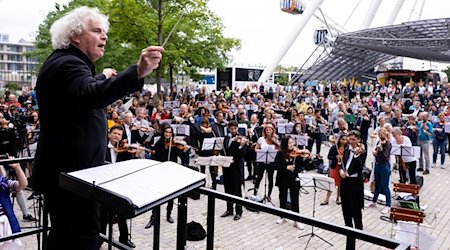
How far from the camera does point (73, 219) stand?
84.0 inches

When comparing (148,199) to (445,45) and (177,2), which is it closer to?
(177,2)

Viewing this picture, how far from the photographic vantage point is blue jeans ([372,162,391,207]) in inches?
392

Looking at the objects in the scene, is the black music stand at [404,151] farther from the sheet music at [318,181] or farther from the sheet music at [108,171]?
the sheet music at [108,171]

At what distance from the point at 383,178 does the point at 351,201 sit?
7.88 feet

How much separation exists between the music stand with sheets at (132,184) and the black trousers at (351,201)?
264 inches

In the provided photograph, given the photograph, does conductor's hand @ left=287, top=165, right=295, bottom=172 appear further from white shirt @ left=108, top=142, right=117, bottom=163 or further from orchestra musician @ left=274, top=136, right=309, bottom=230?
white shirt @ left=108, top=142, right=117, bottom=163

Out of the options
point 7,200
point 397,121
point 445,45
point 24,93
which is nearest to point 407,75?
point 445,45

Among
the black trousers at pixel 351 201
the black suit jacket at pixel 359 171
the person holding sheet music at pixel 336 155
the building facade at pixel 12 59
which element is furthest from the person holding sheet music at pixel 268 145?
the building facade at pixel 12 59

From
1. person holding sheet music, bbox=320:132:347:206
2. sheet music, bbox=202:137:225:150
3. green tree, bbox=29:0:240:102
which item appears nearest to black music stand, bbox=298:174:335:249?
person holding sheet music, bbox=320:132:347:206

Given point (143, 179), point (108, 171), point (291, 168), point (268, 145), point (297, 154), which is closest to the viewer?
point (143, 179)

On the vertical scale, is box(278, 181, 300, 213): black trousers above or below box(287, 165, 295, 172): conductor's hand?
below

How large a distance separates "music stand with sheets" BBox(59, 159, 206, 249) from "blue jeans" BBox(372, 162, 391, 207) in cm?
894

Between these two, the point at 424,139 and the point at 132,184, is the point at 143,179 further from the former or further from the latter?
the point at 424,139

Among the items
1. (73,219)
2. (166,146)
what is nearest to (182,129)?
(166,146)
